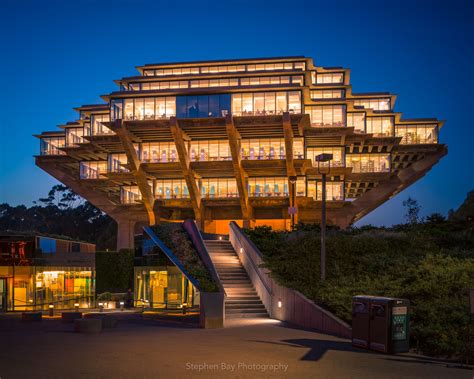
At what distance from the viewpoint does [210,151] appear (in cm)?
6419

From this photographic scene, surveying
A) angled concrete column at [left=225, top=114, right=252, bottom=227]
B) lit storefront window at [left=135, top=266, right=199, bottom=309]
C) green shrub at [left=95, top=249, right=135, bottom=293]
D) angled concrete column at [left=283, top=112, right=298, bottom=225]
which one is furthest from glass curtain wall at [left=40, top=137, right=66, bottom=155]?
lit storefront window at [left=135, top=266, right=199, bottom=309]

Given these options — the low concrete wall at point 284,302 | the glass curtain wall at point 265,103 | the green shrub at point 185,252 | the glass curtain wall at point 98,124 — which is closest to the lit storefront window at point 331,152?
the glass curtain wall at point 265,103

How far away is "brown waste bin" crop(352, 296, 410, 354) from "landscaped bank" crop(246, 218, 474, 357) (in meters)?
0.67

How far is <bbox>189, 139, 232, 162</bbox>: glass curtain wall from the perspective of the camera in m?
63.7

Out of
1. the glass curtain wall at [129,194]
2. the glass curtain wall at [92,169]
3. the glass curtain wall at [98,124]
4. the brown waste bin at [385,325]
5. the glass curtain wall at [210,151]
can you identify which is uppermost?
the glass curtain wall at [98,124]

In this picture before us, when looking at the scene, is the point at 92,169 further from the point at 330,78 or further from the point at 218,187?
the point at 330,78

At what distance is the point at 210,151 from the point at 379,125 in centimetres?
1939

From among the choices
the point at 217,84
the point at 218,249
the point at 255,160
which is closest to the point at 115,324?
the point at 218,249

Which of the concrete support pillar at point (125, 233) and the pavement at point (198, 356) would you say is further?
the concrete support pillar at point (125, 233)

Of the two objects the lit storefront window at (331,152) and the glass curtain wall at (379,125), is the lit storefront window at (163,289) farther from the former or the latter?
the glass curtain wall at (379,125)

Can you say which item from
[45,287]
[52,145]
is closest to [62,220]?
[52,145]

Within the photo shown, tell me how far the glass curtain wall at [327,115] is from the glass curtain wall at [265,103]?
4247mm

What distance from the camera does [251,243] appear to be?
26344 millimetres

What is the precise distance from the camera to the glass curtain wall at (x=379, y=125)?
68000mm
